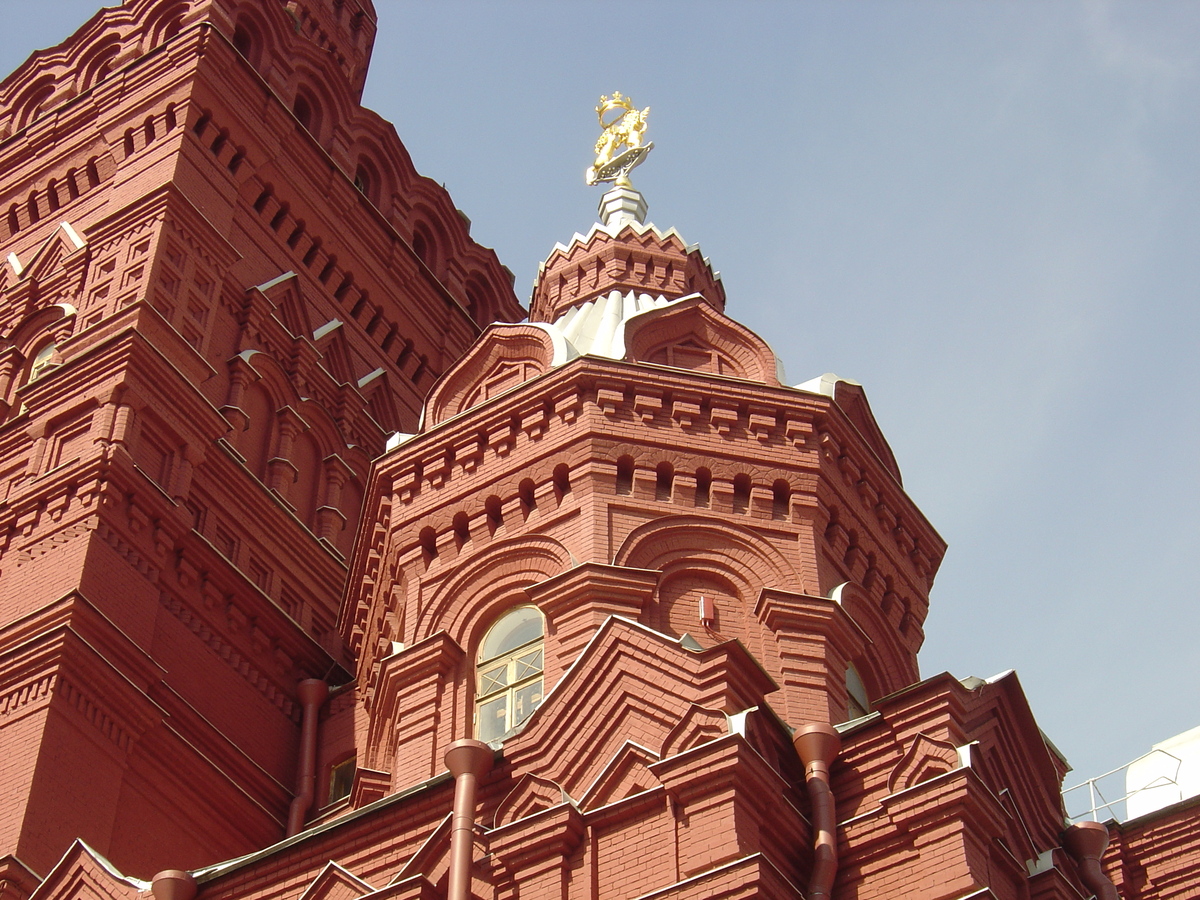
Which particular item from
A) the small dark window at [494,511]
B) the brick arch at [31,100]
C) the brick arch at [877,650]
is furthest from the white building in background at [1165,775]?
the brick arch at [31,100]

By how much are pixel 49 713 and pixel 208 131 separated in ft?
41.4

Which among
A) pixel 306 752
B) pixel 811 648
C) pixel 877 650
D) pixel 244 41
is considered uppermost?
pixel 244 41

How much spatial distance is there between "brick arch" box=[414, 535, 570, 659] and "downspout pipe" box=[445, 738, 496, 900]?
3793 mm

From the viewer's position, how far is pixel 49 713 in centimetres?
2011

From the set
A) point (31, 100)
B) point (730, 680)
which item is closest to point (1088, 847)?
point (730, 680)

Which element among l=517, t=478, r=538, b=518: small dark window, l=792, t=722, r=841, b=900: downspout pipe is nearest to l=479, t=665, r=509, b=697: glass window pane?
l=517, t=478, r=538, b=518: small dark window

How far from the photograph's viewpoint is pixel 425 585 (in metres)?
21.0

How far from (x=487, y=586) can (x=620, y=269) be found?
6.43 metres

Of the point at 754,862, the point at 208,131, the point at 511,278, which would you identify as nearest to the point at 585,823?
the point at 754,862

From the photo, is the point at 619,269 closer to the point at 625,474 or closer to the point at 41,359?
the point at 625,474

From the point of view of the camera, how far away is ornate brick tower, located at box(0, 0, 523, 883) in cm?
2100

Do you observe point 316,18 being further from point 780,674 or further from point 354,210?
point 780,674

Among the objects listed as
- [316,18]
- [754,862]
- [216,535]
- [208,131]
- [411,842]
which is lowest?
[754,862]

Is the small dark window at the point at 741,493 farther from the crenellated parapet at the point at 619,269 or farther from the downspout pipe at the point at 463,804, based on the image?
the downspout pipe at the point at 463,804
